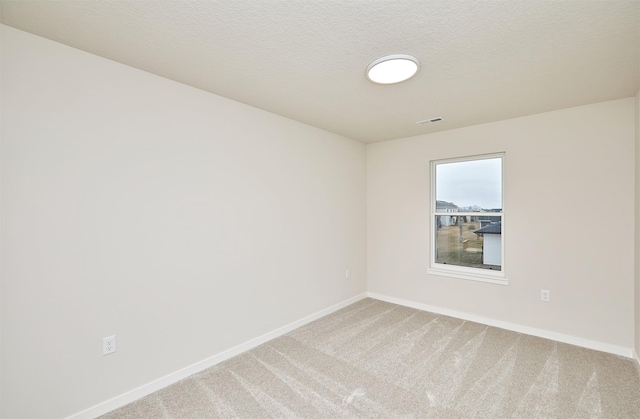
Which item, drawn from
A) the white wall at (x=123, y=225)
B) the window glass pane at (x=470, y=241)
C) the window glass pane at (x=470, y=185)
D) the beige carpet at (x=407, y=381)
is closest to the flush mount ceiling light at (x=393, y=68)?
the white wall at (x=123, y=225)

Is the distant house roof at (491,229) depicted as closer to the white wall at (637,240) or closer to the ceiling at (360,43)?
the white wall at (637,240)

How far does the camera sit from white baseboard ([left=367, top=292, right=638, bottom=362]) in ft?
8.84

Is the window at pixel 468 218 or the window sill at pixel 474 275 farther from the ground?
the window at pixel 468 218

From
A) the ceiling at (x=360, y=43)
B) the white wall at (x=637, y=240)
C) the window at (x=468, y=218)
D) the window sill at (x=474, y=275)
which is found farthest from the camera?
the window at (x=468, y=218)

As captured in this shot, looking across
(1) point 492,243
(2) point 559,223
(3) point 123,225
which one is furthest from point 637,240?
(3) point 123,225

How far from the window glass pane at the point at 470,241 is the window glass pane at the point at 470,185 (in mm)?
151

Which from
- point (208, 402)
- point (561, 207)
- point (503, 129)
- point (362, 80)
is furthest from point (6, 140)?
point (561, 207)

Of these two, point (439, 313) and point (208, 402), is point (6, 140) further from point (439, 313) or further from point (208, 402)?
point (439, 313)

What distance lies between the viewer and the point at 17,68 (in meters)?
1.66

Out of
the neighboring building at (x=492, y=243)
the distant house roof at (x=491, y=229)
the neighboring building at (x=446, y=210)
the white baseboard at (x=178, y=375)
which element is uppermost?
the neighboring building at (x=446, y=210)

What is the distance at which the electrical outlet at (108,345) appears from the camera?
1.97 m

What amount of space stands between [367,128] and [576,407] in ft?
10.3

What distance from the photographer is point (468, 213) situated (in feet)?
12.1

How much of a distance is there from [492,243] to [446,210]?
2.23ft
